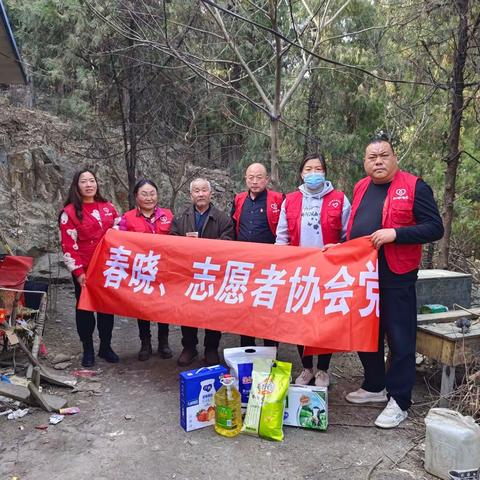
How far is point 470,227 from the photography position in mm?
9852

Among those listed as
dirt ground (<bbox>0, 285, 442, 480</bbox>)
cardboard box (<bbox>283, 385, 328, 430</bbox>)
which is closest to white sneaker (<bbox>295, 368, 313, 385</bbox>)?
dirt ground (<bbox>0, 285, 442, 480</bbox>)

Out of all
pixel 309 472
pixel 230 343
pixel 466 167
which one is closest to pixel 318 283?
pixel 309 472

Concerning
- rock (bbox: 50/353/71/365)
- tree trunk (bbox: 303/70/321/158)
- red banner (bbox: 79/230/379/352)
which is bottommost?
rock (bbox: 50/353/71/365)

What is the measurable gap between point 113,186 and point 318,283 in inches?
306

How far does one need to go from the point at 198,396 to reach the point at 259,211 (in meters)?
1.82

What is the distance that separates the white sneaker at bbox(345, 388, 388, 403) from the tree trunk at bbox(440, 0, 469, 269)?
8.35 feet

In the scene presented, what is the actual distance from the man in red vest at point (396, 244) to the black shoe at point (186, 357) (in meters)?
1.96

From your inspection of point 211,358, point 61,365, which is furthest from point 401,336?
point 61,365

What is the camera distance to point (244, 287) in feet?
13.2

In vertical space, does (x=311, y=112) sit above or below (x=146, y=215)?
above

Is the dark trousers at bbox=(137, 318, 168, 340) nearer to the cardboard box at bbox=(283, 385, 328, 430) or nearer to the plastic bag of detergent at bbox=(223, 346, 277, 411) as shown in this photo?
the plastic bag of detergent at bbox=(223, 346, 277, 411)

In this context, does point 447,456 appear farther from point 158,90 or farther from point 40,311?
point 158,90

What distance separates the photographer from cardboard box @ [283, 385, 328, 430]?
3.51m

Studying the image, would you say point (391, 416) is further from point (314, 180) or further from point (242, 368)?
point (314, 180)
